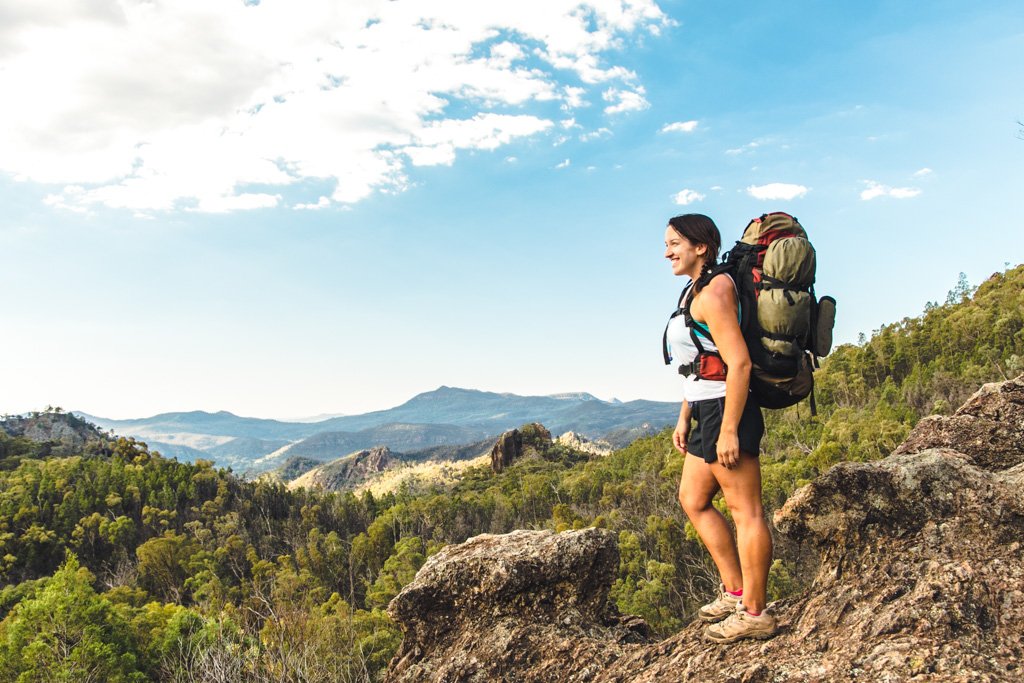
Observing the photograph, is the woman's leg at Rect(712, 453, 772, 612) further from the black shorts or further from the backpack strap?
the backpack strap

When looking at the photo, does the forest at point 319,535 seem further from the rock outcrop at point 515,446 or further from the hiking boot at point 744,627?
the rock outcrop at point 515,446

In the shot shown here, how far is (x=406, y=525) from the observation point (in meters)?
78.5

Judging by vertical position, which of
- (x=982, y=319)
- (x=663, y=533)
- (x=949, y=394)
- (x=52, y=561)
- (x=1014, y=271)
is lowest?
(x=52, y=561)

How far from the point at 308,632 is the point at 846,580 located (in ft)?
124

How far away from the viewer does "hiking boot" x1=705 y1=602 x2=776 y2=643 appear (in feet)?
13.0

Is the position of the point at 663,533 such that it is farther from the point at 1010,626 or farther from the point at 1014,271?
the point at 1014,271

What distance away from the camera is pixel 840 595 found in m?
4.03

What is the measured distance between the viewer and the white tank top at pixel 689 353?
396cm

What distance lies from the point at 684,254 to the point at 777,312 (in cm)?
69

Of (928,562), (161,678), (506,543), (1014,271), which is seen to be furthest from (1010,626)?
(1014,271)

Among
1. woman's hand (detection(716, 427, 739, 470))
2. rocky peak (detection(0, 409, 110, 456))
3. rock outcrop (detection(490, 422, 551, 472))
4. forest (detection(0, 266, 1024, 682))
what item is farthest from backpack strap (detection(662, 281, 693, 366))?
rocky peak (detection(0, 409, 110, 456))

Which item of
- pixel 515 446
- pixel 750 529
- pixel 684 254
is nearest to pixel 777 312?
pixel 684 254

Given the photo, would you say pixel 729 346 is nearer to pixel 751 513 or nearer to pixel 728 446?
pixel 728 446

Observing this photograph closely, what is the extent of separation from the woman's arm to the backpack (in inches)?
4.5
